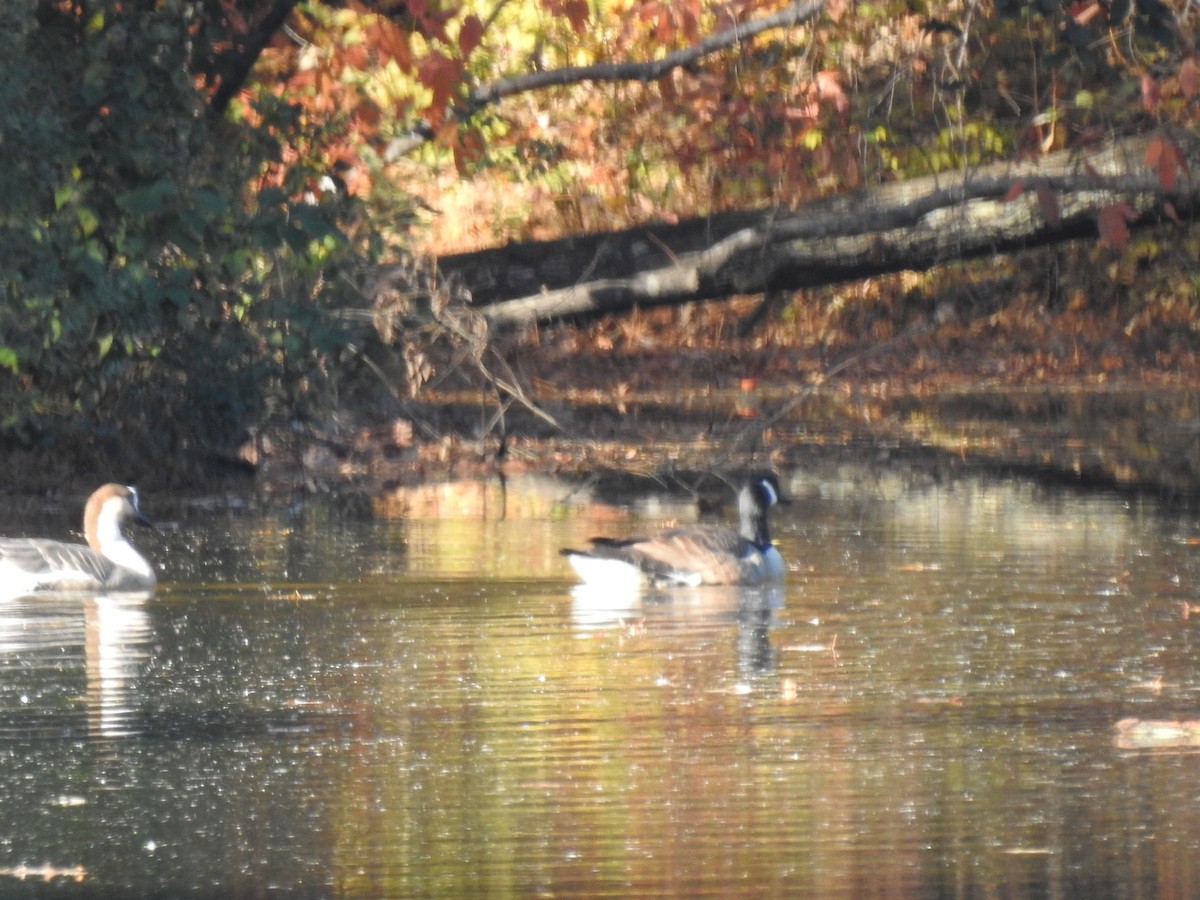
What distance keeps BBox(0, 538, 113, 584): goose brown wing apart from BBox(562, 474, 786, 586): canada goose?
6.59 feet

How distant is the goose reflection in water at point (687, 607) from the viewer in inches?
356

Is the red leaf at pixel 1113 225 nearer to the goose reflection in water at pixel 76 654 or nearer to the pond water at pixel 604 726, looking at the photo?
the pond water at pixel 604 726

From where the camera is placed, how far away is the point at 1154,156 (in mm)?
11945

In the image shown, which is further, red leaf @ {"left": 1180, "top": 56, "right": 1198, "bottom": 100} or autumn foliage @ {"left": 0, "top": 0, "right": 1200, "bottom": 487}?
autumn foliage @ {"left": 0, "top": 0, "right": 1200, "bottom": 487}

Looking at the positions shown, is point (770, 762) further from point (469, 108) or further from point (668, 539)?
point (469, 108)

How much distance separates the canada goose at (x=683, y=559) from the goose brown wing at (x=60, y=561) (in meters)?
2.01

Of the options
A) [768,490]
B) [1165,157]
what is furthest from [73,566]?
[1165,157]

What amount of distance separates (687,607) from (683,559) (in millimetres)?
559

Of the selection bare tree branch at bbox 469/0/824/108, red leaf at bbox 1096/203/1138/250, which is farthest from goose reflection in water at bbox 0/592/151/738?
bare tree branch at bbox 469/0/824/108

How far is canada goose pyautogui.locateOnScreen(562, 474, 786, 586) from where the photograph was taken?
10.1 metres

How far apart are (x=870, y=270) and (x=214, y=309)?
5179mm

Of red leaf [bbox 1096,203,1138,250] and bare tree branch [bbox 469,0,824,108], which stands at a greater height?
bare tree branch [bbox 469,0,824,108]

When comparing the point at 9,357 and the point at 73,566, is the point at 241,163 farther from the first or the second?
the point at 73,566

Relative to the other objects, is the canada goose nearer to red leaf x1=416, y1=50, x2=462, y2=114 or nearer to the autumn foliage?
the autumn foliage
